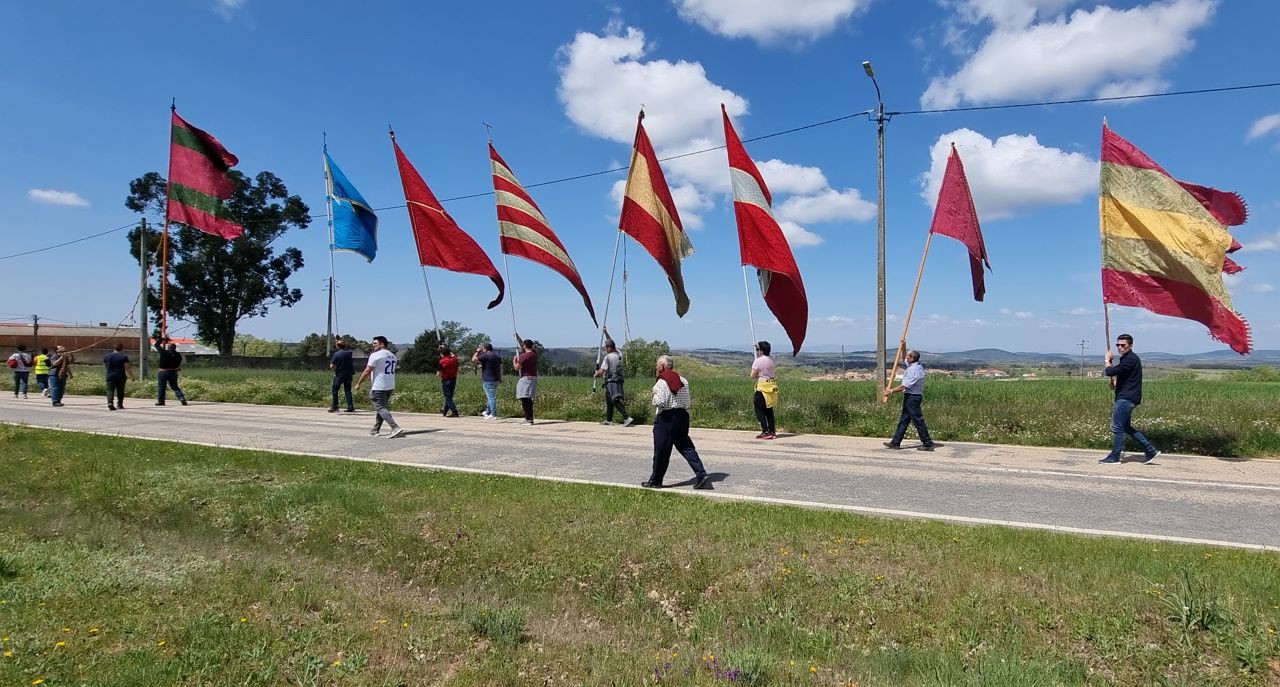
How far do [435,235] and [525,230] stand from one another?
1868mm

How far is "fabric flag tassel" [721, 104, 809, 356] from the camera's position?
1240 centimetres

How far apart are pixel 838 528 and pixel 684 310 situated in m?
8.48

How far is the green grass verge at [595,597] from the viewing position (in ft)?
12.6

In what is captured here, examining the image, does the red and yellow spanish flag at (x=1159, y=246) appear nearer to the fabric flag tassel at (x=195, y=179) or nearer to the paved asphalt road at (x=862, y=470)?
the paved asphalt road at (x=862, y=470)

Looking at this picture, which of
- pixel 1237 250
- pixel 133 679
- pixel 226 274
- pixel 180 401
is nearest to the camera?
pixel 133 679

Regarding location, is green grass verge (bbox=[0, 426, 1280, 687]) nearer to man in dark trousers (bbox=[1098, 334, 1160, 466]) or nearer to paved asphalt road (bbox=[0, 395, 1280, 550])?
paved asphalt road (bbox=[0, 395, 1280, 550])

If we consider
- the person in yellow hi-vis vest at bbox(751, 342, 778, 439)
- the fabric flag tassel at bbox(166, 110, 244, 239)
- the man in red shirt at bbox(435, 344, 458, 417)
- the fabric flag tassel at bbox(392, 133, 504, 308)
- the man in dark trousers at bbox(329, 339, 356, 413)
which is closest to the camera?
the person in yellow hi-vis vest at bbox(751, 342, 778, 439)

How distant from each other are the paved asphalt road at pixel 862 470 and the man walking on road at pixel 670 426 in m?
0.32

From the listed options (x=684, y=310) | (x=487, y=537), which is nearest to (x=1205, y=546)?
(x=487, y=537)

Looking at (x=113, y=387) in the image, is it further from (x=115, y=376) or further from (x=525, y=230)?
(x=525, y=230)

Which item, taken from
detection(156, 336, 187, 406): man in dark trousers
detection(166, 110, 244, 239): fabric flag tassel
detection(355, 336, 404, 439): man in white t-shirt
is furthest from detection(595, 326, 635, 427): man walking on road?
detection(156, 336, 187, 406): man in dark trousers

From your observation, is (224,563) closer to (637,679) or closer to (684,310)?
(637,679)

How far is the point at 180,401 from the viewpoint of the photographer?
20.1 m

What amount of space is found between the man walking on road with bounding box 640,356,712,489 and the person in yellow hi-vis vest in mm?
4802
